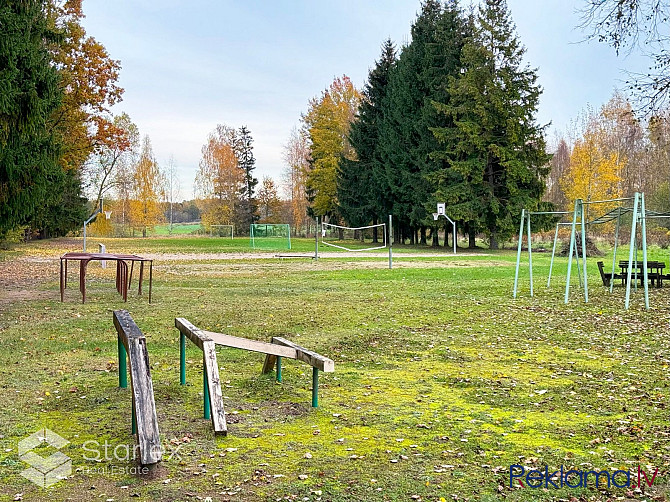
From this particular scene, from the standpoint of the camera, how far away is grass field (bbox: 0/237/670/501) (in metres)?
4.21

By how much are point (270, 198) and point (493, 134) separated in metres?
37.1

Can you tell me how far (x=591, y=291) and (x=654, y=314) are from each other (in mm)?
4408

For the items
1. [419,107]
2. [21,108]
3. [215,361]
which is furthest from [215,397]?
[419,107]

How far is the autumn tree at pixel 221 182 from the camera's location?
232 ft

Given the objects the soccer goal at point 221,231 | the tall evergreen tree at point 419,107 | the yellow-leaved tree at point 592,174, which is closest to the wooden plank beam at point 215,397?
the tall evergreen tree at point 419,107

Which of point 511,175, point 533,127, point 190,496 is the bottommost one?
point 190,496

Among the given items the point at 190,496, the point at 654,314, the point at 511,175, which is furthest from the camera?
the point at 511,175

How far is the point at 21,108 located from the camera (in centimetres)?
1354

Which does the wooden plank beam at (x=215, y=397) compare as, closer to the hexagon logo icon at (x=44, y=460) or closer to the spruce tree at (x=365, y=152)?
the hexagon logo icon at (x=44, y=460)

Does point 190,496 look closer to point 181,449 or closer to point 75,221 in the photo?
point 181,449

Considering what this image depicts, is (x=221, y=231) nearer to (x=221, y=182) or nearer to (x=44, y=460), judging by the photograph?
(x=221, y=182)

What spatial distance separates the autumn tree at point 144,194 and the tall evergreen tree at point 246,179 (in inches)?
334

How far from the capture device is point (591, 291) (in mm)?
16594

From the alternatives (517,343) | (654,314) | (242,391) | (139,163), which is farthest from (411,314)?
(139,163)
